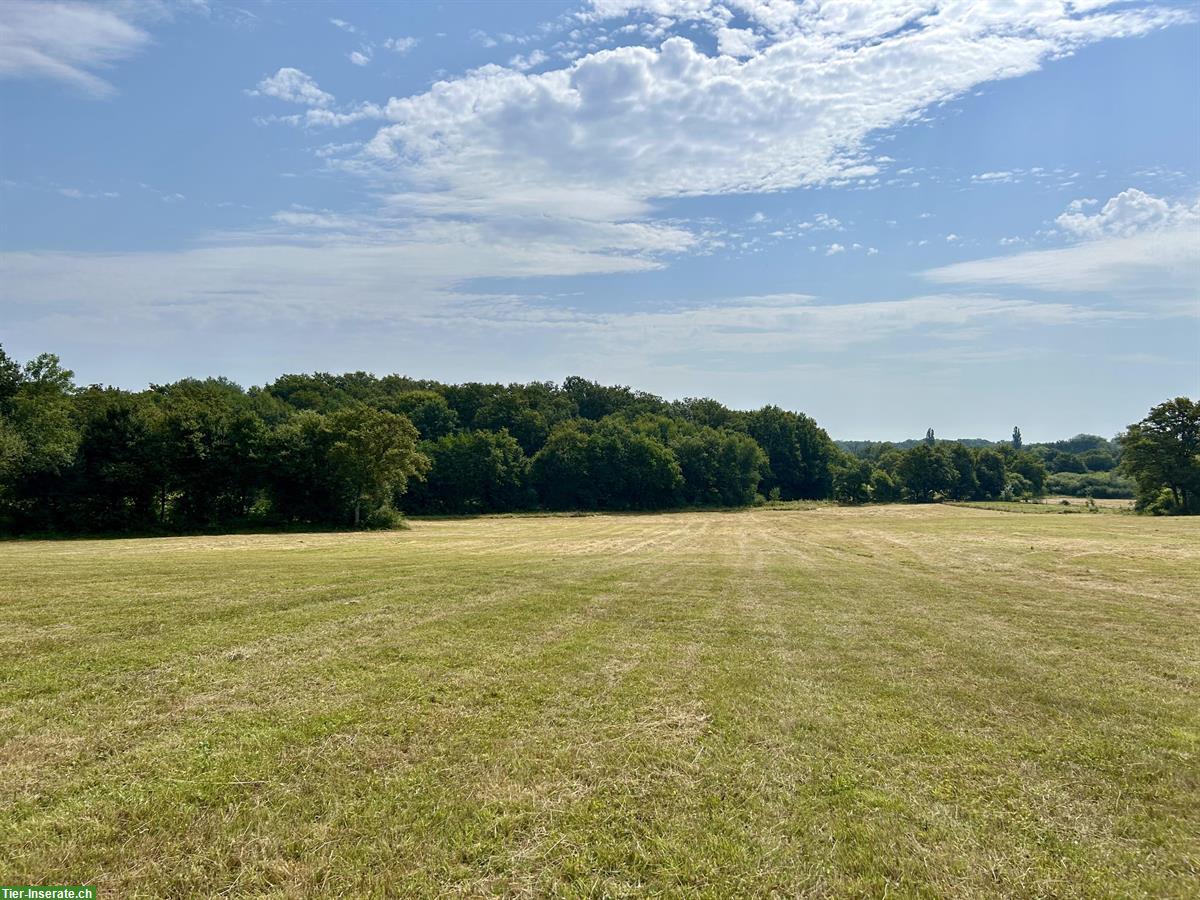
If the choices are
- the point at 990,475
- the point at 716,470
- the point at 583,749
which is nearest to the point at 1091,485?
the point at 990,475

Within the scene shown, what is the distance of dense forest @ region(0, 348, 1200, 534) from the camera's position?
51312 mm

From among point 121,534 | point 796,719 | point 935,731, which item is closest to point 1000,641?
point 935,731

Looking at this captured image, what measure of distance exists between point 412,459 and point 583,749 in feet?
190

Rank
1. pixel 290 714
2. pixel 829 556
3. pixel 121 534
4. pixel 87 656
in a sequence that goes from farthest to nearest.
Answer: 1. pixel 121 534
2. pixel 829 556
3. pixel 87 656
4. pixel 290 714

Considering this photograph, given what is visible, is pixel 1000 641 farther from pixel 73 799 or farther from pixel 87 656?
pixel 87 656

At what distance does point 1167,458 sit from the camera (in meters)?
74.2

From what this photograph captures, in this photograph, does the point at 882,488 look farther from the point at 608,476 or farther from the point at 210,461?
the point at 210,461

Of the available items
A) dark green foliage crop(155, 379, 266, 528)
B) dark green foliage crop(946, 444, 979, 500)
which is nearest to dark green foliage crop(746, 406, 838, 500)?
dark green foliage crop(946, 444, 979, 500)

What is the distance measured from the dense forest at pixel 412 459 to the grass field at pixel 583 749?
44.2 metres

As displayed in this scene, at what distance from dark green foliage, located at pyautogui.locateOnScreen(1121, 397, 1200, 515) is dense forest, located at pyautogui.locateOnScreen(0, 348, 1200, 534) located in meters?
0.29

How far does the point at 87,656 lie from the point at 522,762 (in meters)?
7.43

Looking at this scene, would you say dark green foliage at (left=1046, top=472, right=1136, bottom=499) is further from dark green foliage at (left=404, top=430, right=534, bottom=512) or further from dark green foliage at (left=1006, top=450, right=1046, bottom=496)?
dark green foliage at (left=404, top=430, right=534, bottom=512)

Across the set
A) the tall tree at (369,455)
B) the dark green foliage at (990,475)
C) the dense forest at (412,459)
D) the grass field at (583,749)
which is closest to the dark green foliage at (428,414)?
the dense forest at (412,459)

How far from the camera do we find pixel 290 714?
7.68 m
